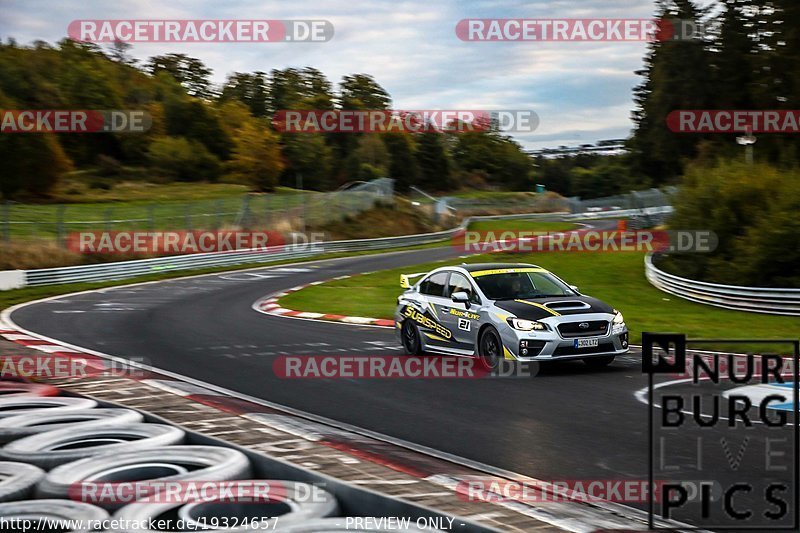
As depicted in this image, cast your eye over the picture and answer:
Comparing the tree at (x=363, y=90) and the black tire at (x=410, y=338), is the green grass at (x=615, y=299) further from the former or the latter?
the tree at (x=363, y=90)

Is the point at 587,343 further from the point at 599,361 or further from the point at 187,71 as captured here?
the point at 187,71

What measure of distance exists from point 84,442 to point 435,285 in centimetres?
761

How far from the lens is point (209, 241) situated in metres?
45.8

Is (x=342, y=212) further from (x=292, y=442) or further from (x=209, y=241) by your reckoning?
(x=292, y=442)

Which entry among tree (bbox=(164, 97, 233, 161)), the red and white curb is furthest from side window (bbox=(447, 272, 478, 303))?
tree (bbox=(164, 97, 233, 161))

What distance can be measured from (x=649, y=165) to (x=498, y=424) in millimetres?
86233

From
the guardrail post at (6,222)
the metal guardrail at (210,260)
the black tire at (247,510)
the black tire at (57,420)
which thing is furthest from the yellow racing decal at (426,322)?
the guardrail post at (6,222)

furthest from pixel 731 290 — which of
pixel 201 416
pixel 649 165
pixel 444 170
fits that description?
pixel 444 170

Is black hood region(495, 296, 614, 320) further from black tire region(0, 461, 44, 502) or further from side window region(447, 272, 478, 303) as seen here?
black tire region(0, 461, 44, 502)

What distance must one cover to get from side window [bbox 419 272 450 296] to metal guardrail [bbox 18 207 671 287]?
21.9m

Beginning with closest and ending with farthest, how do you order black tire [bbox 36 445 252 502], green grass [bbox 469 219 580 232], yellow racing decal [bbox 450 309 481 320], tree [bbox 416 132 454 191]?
black tire [bbox 36 445 252 502]
yellow racing decal [bbox 450 309 481 320]
green grass [bbox 469 219 580 232]
tree [bbox 416 132 454 191]

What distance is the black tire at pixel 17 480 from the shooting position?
552 centimetres

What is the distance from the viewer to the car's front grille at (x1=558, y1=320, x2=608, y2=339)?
12.0 meters

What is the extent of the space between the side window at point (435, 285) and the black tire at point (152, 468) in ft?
25.3
